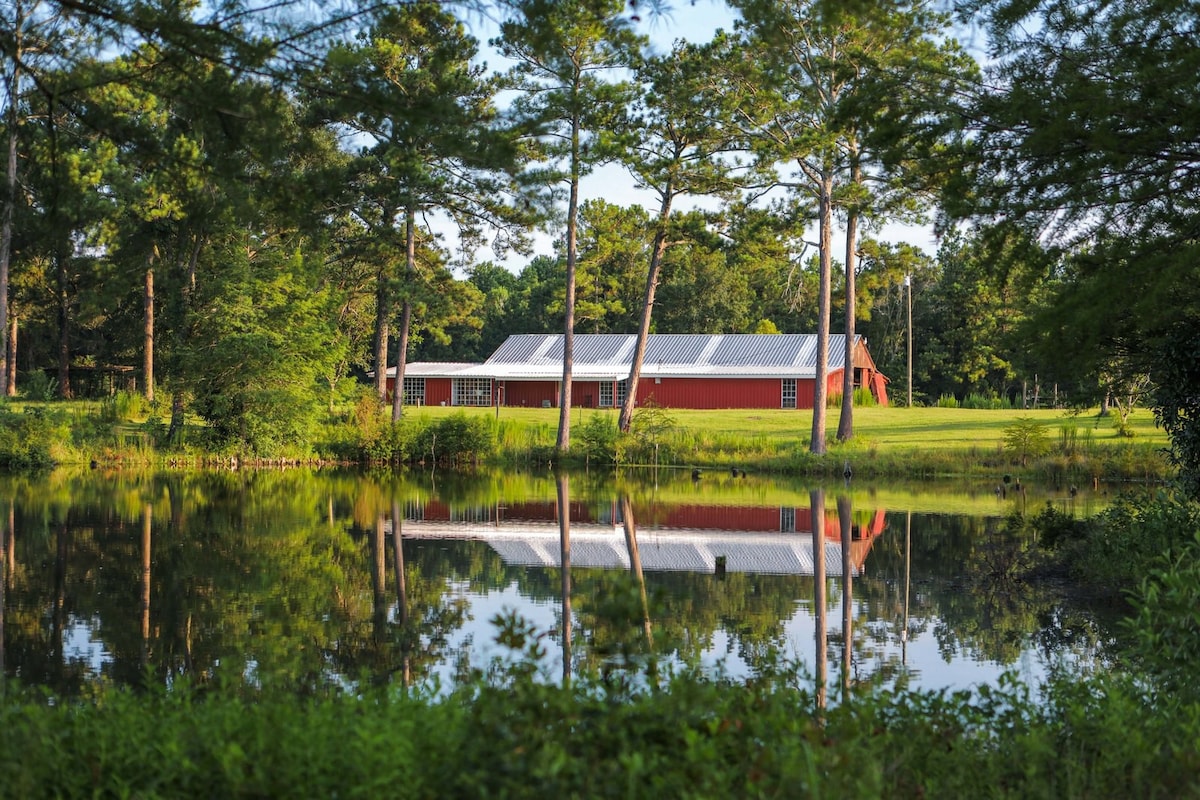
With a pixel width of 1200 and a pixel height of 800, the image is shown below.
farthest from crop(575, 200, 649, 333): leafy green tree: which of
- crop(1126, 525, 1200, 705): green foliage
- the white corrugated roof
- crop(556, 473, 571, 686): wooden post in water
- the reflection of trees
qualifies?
crop(1126, 525, 1200, 705): green foliage

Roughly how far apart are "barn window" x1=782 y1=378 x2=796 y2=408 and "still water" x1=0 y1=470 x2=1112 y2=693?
29080 mm

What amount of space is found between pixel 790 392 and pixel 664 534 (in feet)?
121

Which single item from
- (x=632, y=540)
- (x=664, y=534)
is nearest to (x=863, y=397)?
(x=664, y=534)

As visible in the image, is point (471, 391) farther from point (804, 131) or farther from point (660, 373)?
point (804, 131)

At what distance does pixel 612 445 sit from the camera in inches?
1436

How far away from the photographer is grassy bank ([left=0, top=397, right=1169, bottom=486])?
30938mm

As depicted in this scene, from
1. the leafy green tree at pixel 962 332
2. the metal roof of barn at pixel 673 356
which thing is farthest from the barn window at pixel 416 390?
the leafy green tree at pixel 962 332

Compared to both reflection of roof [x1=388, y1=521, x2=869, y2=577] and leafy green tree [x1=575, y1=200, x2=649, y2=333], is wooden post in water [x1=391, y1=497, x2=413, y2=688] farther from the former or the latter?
leafy green tree [x1=575, y1=200, x2=649, y2=333]

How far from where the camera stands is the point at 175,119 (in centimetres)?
830

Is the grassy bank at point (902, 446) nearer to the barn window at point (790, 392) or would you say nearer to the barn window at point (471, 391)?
the barn window at point (790, 392)

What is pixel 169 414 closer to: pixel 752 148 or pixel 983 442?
pixel 752 148

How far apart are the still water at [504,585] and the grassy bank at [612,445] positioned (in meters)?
4.74

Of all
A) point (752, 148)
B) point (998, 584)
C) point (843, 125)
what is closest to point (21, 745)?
point (843, 125)

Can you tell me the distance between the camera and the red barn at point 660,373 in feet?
185
